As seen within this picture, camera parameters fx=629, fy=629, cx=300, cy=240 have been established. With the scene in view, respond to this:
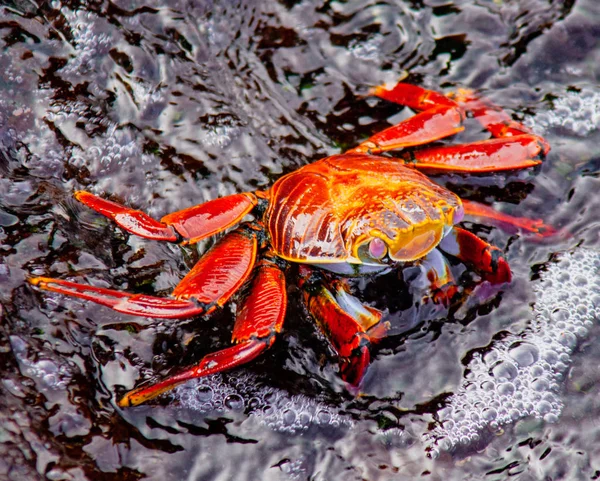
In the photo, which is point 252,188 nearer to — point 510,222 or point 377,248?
point 377,248

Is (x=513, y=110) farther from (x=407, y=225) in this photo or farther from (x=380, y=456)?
(x=380, y=456)

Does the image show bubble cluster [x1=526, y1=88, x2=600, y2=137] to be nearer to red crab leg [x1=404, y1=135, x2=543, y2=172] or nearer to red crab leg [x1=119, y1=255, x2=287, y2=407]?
red crab leg [x1=404, y1=135, x2=543, y2=172]

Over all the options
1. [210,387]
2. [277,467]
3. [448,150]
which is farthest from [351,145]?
[277,467]

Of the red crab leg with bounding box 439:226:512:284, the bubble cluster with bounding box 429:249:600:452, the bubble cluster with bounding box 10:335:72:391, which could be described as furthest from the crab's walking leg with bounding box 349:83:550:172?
the bubble cluster with bounding box 10:335:72:391

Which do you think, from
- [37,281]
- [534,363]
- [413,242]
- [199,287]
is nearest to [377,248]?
[413,242]

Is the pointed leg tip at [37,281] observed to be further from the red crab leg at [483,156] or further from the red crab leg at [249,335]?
the red crab leg at [483,156]

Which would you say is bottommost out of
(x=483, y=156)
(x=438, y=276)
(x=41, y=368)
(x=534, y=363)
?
(x=534, y=363)

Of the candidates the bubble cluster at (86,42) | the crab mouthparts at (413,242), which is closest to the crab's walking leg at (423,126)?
the crab mouthparts at (413,242)
